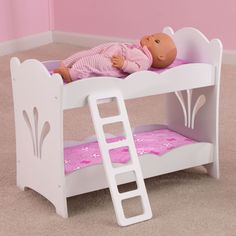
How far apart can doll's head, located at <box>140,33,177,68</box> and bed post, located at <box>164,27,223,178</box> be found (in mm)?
128

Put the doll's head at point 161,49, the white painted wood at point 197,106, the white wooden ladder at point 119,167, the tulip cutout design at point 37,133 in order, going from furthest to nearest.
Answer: the white painted wood at point 197,106
the doll's head at point 161,49
the tulip cutout design at point 37,133
the white wooden ladder at point 119,167

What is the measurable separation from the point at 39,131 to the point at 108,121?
0.25 meters

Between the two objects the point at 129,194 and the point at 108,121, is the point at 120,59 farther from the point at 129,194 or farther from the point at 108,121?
the point at 129,194

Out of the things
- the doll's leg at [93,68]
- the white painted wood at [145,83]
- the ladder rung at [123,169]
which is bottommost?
the ladder rung at [123,169]

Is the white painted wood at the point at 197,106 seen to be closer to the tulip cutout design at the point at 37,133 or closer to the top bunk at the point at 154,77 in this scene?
the top bunk at the point at 154,77

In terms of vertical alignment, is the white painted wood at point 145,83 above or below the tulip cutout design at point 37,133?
above

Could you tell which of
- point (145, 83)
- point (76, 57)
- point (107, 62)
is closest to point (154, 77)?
point (145, 83)

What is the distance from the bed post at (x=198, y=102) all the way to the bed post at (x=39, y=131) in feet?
2.08

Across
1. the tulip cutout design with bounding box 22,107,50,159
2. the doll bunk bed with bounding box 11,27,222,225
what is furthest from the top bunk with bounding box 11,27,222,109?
the tulip cutout design with bounding box 22,107,50,159

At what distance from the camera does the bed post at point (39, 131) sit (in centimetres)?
195

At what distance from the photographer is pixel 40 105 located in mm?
2027

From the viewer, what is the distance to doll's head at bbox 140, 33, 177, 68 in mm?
2178

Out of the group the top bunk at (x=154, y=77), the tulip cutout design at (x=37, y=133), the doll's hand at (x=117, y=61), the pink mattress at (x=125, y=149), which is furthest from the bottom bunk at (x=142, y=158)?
the doll's hand at (x=117, y=61)

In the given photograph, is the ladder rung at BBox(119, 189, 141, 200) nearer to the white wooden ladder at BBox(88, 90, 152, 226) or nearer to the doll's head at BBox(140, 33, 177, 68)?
the white wooden ladder at BBox(88, 90, 152, 226)
